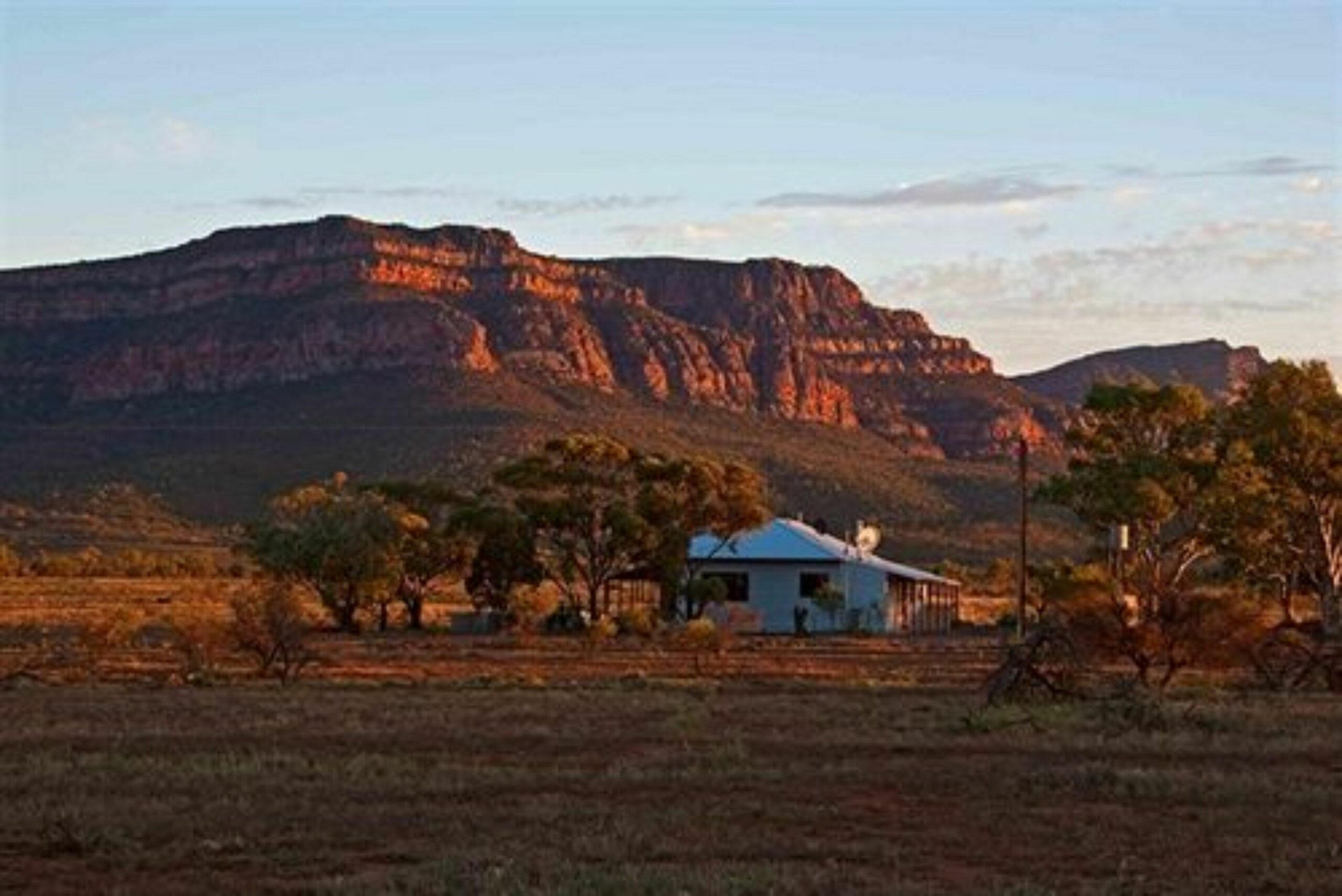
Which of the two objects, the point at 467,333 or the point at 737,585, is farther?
the point at 467,333

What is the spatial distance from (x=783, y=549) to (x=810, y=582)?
1316mm

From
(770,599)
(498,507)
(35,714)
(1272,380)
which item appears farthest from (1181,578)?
(35,714)

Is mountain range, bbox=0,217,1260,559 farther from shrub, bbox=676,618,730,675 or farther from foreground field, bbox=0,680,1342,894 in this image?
foreground field, bbox=0,680,1342,894

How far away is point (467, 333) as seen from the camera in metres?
130

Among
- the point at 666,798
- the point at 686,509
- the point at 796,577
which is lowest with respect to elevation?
the point at 666,798

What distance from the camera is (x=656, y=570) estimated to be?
6122cm

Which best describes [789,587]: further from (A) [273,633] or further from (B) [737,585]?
(A) [273,633]

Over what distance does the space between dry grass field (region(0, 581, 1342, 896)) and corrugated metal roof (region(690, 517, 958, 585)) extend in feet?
99.6

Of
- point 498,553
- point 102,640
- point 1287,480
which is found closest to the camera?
point 102,640

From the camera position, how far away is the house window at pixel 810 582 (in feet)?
214

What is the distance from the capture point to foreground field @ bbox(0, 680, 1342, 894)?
15344 millimetres

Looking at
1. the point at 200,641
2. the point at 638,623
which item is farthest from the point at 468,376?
the point at 200,641

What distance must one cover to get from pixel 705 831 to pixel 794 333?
490ft

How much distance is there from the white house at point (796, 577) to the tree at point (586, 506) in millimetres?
3456
